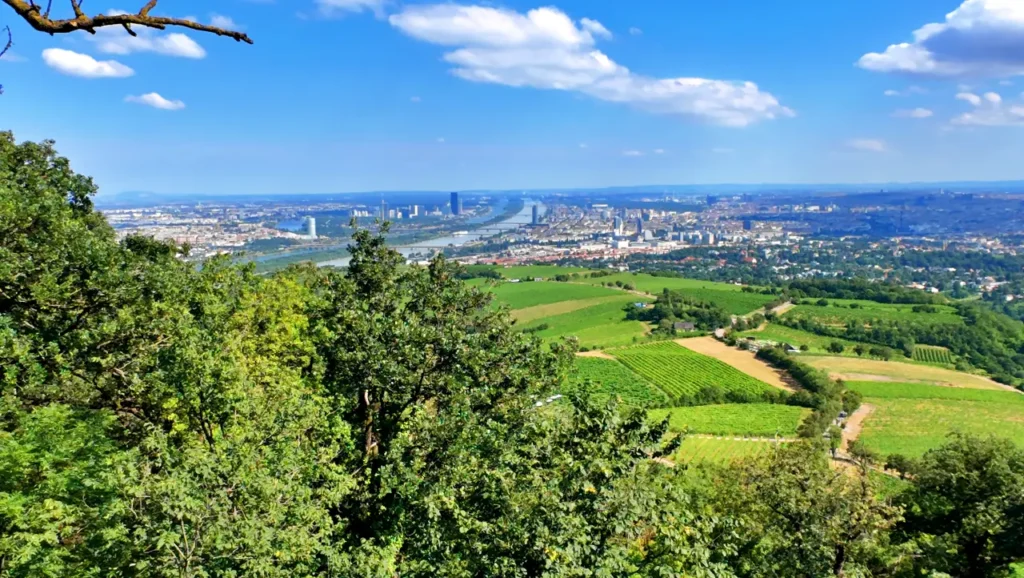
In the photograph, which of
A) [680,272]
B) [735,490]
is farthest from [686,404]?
[680,272]

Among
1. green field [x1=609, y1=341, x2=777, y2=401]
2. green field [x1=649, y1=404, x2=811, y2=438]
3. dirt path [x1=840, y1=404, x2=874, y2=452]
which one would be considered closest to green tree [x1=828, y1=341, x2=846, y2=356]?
green field [x1=609, y1=341, x2=777, y2=401]

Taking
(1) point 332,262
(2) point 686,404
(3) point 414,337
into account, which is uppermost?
(3) point 414,337

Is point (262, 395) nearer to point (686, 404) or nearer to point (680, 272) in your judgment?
point (686, 404)

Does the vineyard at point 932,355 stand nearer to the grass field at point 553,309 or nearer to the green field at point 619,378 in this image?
the green field at point 619,378

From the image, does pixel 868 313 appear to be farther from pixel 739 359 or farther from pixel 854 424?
pixel 854 424

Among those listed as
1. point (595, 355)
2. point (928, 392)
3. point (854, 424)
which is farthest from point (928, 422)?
point (595, 355)
